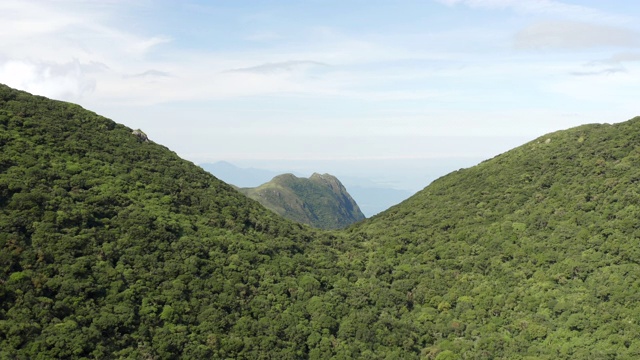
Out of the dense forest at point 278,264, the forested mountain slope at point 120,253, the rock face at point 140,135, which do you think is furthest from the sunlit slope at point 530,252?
the rock face at point 140,135

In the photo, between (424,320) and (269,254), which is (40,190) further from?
(424,320)

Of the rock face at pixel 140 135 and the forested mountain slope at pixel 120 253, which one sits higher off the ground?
the rock face at pixel 140 135

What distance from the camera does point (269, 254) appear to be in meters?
64.8

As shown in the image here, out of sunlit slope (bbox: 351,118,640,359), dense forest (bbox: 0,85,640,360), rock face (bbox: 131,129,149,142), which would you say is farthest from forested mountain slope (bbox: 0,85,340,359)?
sunlit slope (bbox: 351,118,640,359)

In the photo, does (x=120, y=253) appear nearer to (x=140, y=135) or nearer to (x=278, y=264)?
(x=278, y=264)

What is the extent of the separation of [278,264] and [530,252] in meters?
33.3

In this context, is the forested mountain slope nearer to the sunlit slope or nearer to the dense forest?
the dense forest

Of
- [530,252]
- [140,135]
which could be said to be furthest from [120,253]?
[530,252]

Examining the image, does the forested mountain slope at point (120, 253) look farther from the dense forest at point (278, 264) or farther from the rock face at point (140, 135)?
the rock face at point (140, 135)

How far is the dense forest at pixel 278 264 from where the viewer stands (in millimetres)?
43519

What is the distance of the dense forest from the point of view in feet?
143

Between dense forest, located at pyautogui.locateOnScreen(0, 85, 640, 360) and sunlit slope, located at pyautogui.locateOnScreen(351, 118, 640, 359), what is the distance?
26cm

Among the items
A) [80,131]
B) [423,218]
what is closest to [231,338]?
[80,131]

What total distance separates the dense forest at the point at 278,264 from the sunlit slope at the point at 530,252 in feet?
0.84
